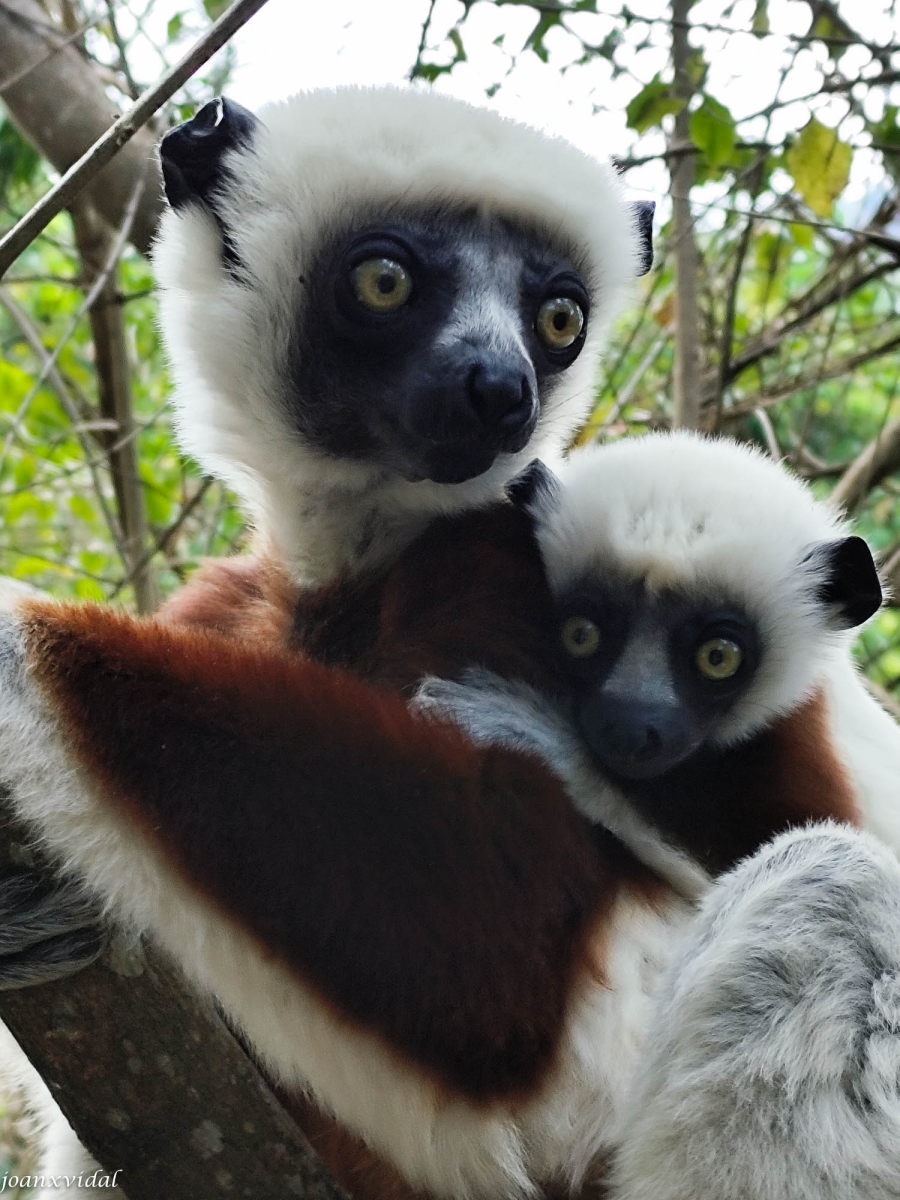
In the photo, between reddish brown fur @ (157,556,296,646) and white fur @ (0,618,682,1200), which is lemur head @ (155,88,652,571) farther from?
white fur @ (0,618,682,1200)

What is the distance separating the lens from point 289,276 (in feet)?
10.3

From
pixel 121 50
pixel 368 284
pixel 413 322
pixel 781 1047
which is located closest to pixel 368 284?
pixel 368 284

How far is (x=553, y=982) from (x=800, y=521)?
61.3 inches

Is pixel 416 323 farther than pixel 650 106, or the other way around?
pixel 650 106

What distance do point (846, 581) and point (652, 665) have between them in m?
0.64

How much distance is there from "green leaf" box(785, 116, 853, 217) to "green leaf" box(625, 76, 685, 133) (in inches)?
20.3

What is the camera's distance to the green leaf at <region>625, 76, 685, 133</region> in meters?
4.36

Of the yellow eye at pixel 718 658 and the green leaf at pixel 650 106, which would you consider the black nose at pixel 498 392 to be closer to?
the yellow eye at pixel 718 658

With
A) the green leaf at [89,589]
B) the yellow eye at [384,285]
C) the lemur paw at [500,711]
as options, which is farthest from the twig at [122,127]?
the green leaf at [89,589]

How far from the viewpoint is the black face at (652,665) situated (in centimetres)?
277

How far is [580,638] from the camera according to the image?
9.91 ft

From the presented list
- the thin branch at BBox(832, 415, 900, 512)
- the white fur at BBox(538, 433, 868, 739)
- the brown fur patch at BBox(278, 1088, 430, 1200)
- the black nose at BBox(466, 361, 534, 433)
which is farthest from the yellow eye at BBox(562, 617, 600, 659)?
the thin branch at BBox(832, 415, 900, 512)

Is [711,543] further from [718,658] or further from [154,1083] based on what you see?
[154,1083]

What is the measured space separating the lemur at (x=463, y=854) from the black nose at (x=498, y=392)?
34 cm
